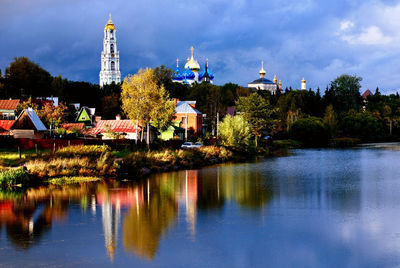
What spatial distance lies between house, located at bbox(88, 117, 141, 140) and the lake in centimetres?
2569

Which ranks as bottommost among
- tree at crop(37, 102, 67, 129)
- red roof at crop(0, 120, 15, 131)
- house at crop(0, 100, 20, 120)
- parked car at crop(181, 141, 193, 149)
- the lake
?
the lake

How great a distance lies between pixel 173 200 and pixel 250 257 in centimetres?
1238

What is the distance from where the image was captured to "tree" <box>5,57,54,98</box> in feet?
348

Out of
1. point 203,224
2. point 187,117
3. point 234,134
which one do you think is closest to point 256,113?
point 187,117

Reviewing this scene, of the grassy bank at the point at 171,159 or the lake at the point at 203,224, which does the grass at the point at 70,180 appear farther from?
the grassy bank at the point at 171,159

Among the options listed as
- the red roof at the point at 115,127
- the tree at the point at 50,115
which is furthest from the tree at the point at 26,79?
the red roof at the point at 115,127

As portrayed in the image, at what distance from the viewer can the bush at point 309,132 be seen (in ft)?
340

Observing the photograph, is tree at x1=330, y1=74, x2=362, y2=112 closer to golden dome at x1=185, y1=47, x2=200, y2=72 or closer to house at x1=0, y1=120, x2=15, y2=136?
golden dome at x1=185, y1=47, x2=200, y2=72

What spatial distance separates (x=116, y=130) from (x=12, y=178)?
32.6 m

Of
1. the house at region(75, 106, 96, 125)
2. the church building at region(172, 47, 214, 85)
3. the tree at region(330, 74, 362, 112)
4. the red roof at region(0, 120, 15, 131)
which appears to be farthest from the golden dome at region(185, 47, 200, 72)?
the red roof at region(0, 120, 15, 131)

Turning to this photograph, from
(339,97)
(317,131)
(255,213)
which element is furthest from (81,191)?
(339,97)

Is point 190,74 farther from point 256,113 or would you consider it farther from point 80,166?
point 80,166

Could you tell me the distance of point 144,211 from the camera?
1032 inches

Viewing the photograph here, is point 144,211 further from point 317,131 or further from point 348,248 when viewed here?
point 317,131
